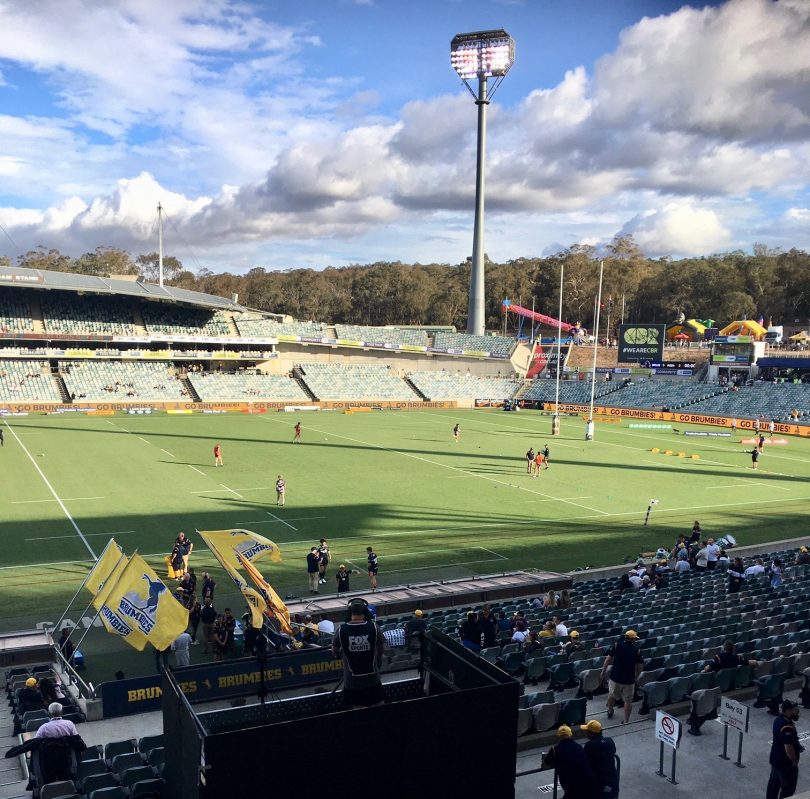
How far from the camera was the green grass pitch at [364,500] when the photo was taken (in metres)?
24.0

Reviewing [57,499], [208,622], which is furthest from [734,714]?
[57,499]

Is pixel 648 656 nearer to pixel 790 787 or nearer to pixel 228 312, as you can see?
pixel 790 787

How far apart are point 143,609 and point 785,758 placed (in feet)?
28.0

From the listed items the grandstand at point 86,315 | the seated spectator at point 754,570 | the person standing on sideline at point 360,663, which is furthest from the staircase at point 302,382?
the person standing on sideline at point 360,663

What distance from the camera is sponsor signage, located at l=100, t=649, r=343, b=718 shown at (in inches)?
275

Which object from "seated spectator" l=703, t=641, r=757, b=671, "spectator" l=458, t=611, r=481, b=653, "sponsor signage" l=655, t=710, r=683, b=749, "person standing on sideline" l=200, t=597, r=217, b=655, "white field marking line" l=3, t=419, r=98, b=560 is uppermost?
"sponsor signage" l=655, t=710, r=683, b=749

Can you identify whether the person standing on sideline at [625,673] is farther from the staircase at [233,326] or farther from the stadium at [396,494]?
the staircase at [233,326]

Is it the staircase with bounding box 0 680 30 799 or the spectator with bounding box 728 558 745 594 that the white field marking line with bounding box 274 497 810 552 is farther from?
the staircase with bounding box 0 680 30 799

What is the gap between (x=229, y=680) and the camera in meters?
8.30

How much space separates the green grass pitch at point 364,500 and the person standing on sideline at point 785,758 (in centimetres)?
1191

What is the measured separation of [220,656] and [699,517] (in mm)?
22812

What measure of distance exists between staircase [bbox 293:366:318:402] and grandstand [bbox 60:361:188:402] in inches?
506

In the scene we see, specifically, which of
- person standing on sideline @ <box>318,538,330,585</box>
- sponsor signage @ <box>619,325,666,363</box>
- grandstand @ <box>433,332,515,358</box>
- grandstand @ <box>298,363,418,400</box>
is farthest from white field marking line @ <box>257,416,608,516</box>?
grandstand @ <box>433,332,515,358</box>

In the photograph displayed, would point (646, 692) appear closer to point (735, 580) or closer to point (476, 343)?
point (735, 580)
